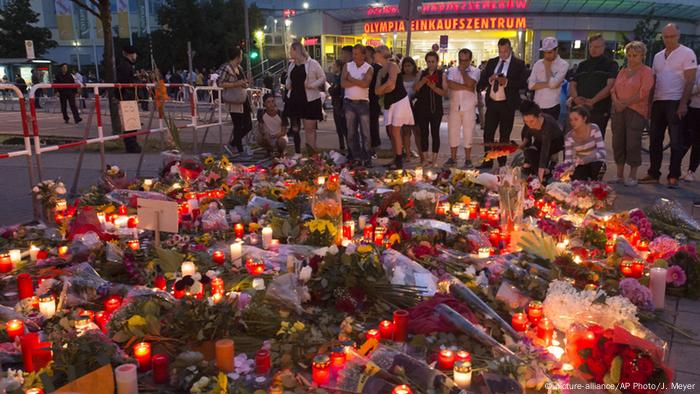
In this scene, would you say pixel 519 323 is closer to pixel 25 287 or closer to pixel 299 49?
pixel 25 287

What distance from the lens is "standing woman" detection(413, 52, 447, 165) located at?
8125 millimetres

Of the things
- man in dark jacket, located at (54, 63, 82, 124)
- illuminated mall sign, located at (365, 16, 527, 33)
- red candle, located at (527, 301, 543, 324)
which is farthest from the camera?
illuminated mall sign, located at (365, 16, 527, 33)

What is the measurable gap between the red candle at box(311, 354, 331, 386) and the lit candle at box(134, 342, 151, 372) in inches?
31.0

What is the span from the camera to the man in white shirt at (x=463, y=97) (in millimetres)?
7887

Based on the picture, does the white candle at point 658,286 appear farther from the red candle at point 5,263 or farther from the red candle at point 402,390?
the red candle at point 5,263

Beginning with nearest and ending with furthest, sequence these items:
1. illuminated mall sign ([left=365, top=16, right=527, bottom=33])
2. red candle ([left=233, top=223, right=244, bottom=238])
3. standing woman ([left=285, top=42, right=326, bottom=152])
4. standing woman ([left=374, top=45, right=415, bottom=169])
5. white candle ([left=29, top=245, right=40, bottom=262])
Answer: white candle ([left=29, top=245, right=40, bottom=262])
red candle ([left=233, top=223, right=244, bottom=238])
standing woman ([left=374, top=45, right=415, bottom=169])
standing woman ([left=285, top=42, right=326, bottom=152])
illuminated mall sign ([left=365, top=16, right=527, bottom=33])

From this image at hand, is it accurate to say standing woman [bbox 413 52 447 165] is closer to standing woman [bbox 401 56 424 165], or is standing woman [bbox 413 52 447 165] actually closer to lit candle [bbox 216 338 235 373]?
standing woman [bbox 401 56 424 165]

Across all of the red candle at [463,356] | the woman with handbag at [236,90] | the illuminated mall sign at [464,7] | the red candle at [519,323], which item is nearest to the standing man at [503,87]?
the woman with handbag at [236,90]

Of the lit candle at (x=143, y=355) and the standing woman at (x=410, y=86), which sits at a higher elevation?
the standing woman at (x=410, y=86)

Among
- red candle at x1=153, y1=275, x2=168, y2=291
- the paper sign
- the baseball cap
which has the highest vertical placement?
the baseball cap

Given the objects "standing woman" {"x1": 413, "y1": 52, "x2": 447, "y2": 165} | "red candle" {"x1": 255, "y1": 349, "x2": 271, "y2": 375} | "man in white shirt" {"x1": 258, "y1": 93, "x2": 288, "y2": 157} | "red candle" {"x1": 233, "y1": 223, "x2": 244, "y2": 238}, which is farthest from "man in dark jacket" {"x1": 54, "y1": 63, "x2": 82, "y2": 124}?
"red candle" {"x1": 255, "y1": 349, "x2": 271, "y2": 375}

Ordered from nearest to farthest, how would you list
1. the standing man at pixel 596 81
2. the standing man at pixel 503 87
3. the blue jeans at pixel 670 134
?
the blue jeans at pixel 670 134, the standing man at pixel 596 81, the standing man at pixel 503 87

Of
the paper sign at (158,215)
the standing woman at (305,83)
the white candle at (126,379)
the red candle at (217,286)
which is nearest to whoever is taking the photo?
the white candle at (126,379)

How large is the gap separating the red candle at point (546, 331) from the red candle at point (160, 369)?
180 centimetres
